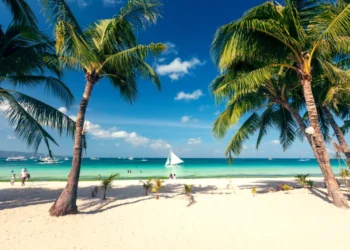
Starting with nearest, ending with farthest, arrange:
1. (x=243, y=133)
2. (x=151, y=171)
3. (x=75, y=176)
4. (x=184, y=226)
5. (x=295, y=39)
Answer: (x=184, y=226), (x=75, y=176), (x=295, y=39), (x=243, y=133), (x=151, y=171)

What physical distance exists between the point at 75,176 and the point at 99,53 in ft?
14.1

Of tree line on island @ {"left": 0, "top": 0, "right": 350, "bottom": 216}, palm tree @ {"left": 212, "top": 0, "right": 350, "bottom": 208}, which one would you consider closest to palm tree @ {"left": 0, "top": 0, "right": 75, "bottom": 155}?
tree line on island @ {"left": 0, "top": 0, "right": 350, "bottom": 216}

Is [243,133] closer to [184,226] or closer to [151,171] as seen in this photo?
[184,226]

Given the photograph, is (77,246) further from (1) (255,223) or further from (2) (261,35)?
(2) (261,35)

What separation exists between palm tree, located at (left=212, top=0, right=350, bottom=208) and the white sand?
1.80m

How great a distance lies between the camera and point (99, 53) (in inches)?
287

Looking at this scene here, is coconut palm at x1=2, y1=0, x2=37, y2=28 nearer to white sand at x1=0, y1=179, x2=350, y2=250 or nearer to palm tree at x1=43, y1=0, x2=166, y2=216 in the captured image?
palm tree at x1=43, y1=0, x2=166, y2=216

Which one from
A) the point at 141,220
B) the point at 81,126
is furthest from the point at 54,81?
the point at 141,220

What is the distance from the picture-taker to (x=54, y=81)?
27.7ft

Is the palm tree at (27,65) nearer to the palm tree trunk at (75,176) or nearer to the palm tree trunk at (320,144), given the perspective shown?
the palm tree trunk at (75,176)

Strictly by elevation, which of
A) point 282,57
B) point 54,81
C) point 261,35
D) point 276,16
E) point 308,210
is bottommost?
point 308,210

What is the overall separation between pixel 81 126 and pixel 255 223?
624 cm

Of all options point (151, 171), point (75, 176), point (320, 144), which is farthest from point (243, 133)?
point (151, 171)

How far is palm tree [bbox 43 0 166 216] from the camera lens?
6266mm
